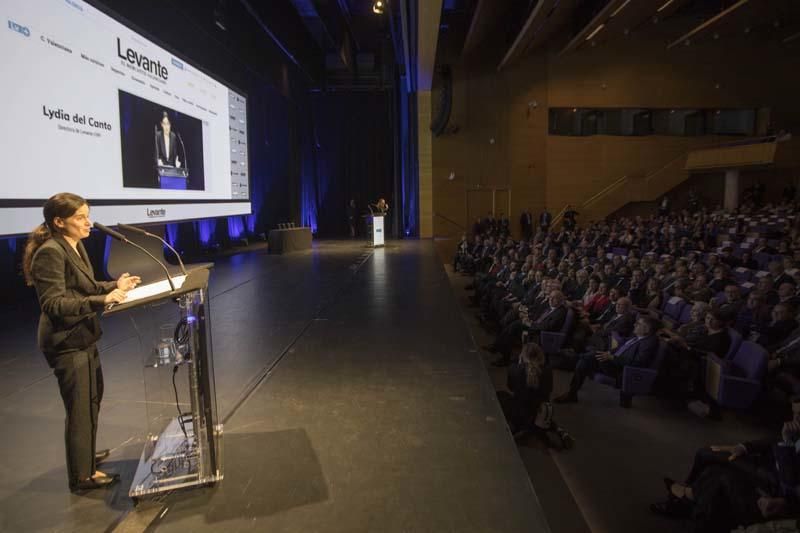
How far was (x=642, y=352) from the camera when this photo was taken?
379cm

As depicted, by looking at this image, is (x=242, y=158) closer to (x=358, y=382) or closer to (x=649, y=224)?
(x=358, y=382)

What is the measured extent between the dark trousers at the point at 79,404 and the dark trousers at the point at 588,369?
11.3ft

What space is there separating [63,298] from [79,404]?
0.40 m

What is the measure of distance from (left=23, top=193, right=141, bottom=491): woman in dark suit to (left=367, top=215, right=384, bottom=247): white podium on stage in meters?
8.84

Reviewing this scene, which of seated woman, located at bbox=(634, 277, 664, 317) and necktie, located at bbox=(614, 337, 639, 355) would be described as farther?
seated woman, located at bbox=(634, 277, 664, 317)

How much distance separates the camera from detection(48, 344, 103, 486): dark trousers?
1.71 meters

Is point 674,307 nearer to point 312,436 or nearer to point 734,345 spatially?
point 734,345

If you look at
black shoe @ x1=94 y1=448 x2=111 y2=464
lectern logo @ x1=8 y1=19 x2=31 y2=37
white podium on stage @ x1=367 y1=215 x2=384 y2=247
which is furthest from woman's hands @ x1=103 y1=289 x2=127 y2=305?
white podium on stage @ x1=367 y1=215 x2=384 y2=247

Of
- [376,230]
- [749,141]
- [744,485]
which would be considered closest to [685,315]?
[744,485]

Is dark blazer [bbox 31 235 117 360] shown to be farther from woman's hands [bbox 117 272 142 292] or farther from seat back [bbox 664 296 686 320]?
seat back [bbox 664 296 686 320]

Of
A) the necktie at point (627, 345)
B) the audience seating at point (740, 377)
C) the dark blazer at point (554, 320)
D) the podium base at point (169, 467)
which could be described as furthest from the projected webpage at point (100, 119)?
the audience seating at point (740, 377)

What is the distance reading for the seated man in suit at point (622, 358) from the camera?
12.4 ft

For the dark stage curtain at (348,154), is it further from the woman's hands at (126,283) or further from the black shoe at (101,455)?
the woman's hands at (126,283)

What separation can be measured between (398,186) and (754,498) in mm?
13406
